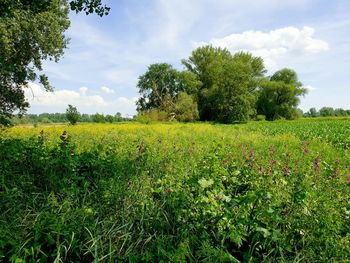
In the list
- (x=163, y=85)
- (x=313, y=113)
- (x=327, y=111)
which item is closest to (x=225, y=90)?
(x=163, y=85)

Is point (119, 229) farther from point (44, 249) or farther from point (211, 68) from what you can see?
point (211, 68)

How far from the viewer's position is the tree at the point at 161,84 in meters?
56.2

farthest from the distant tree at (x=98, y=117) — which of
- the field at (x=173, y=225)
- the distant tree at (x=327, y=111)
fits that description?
the distant tree at (x=327, y=111)

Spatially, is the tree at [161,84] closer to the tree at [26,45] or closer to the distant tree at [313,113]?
the tree at [26,45]

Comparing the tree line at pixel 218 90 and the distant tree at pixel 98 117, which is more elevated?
the tree line at pixel 218 90

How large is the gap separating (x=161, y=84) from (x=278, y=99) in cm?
2891

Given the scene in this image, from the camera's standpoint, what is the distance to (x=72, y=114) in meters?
42.2

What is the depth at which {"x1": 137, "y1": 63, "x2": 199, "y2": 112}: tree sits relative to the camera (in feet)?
184

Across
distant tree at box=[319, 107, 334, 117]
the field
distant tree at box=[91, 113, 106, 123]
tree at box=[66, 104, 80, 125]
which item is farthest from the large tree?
distant tree at box=[319, 107, 334, 117]

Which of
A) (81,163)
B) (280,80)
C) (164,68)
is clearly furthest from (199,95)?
(81,163)

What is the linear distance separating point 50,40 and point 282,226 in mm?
17399

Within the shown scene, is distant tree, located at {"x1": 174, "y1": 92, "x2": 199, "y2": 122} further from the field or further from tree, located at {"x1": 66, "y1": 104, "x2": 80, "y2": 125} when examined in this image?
the field

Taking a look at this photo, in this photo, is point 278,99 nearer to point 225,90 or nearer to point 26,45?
point 225,90

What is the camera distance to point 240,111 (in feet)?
161
